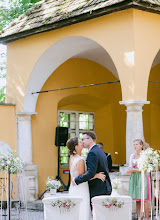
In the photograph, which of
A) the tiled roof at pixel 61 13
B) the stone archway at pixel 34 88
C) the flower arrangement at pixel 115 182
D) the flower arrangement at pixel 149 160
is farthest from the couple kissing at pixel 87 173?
the stone archway at pixel 34 88

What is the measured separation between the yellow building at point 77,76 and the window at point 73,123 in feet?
0.09

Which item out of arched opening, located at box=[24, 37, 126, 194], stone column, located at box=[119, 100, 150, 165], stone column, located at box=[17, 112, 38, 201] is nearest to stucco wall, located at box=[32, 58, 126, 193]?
arched opening, located at box=[24, 37, 126, 194]

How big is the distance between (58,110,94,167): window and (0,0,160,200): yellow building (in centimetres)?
3

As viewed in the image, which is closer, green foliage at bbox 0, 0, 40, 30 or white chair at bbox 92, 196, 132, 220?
white chair at bbox 92, 196, 132, 220

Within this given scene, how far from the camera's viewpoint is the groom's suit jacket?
6332 mm

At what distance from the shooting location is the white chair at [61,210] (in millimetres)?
5914

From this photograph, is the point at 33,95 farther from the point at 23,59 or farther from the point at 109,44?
the point at 109,44

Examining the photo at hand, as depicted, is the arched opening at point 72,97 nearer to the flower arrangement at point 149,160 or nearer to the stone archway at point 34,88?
the stone archway at point 34,88

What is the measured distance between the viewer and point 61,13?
10625 mm

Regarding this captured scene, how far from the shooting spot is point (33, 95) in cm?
1191

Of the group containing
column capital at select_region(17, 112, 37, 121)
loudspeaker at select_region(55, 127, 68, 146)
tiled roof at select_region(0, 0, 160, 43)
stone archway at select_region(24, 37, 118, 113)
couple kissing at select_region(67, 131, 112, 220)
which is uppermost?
tiled roof at select_region(0, 0, 160, 43)

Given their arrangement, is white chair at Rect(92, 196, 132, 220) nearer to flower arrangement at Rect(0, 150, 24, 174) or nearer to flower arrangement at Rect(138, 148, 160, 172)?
flower arrangement at Rect(138, 148, 160, 172)

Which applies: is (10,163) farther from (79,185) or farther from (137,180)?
(137,180)

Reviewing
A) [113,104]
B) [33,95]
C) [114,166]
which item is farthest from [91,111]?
[33,95]
